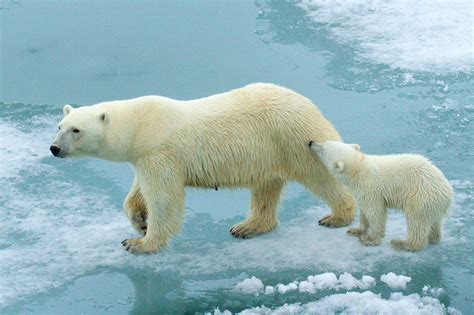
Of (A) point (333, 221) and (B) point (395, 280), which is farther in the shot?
(A) point (333, 221)

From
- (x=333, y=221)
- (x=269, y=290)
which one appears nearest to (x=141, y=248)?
(x=269, y=290)

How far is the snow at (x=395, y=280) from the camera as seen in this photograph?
204 inches

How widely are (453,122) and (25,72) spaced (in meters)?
4.68

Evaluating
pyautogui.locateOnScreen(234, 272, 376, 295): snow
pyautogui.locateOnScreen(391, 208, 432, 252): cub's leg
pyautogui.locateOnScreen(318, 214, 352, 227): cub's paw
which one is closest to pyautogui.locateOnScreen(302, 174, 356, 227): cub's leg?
pyautogui.locateOnScreen(318, 214, 352, 227): cub's paw

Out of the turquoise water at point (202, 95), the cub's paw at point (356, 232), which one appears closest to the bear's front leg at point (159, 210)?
→ the turquoise water at point (202, 95)

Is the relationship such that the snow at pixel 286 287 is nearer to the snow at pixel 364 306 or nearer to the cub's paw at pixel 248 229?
the snow at pixel 364 306

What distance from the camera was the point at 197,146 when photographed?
18.9ft

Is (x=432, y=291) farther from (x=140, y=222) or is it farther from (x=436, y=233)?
(x=140, y=222)

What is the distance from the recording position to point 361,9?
10.5 m

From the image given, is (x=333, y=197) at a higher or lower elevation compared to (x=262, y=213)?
higher

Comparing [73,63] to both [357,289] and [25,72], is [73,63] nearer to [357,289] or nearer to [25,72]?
[25,72]

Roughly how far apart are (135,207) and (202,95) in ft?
8.64

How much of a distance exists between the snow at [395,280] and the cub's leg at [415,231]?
39 centimetres

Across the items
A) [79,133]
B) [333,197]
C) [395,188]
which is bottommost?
[333,197]
